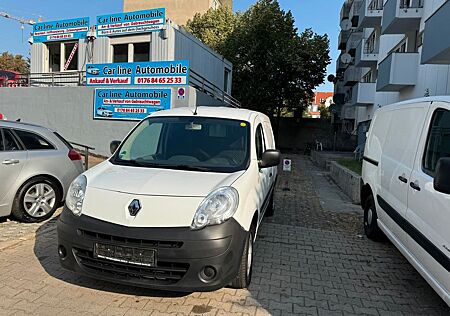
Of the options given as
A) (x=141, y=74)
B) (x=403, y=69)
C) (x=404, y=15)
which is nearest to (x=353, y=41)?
(x=404, y=15)

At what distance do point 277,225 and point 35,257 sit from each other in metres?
3.84

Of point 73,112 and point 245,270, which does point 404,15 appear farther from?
point 245,270

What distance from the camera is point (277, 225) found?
21.2 feet

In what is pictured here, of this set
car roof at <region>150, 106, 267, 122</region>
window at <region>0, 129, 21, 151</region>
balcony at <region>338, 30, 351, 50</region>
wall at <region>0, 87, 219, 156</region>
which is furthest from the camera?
balcony at <region>338, 30, 351, 50</region>

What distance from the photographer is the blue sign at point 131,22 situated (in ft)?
50.5

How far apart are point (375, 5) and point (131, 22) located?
15.0 meters

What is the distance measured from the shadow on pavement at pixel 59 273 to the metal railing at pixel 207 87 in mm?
9287

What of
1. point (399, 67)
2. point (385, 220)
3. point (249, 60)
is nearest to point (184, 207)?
point (385, 220)

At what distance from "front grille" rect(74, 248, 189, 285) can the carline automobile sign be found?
10.0 metres

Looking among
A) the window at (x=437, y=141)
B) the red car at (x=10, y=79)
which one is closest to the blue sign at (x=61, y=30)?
the red car at (x=10, y=79)

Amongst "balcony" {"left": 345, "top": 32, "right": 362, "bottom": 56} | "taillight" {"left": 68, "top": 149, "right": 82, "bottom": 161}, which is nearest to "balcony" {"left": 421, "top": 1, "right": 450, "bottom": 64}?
"taillight" {"left": 68, "top": 149, "right": 82, "bottom": 161}

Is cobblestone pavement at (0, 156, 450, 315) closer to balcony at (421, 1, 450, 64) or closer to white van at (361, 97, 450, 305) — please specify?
white van at (361, 97, 450, 305)

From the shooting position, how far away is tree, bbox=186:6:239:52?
1232 inches

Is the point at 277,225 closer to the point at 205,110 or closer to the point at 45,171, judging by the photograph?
the point at 205,110
